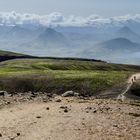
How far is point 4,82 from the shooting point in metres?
122

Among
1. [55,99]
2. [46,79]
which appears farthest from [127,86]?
[55,99]

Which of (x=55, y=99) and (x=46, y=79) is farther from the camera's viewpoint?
(x=46, y=79)

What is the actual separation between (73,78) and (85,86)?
816 cm

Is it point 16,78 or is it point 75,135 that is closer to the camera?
point 75,135

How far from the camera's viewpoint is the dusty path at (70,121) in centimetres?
3853

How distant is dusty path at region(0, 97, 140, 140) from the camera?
1517 inches

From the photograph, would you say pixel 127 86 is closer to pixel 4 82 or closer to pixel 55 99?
pixel 4 82

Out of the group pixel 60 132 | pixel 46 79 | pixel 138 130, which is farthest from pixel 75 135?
pixel 46 79

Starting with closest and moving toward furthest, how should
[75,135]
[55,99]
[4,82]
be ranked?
[75,135] < [55,99] < [4,82]

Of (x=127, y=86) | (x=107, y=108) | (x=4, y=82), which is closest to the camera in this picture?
(x=107, y=108)

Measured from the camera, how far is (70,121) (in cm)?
4322

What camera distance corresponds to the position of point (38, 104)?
54500 millimetres

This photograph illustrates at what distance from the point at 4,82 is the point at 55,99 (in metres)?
67.1

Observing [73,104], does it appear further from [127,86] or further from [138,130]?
[127,86]
